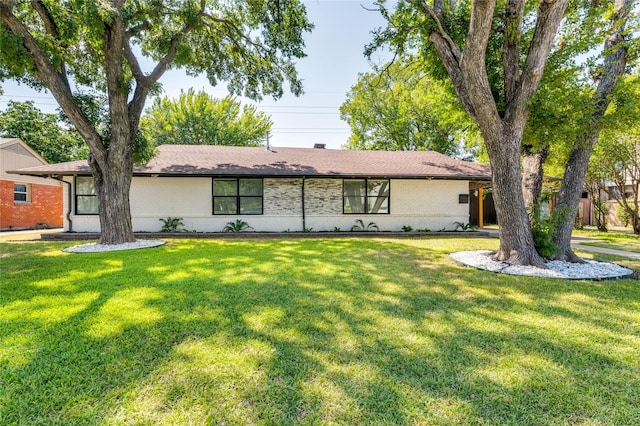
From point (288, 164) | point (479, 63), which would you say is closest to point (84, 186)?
point (288, 164)

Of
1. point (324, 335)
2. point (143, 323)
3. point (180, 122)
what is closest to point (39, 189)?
point (180, 122)

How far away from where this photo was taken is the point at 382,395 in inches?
78.0

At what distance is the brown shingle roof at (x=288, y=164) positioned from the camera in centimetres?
1093

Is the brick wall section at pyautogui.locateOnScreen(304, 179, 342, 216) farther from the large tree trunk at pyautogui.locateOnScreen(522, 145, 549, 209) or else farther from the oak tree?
the large tree trunk at pyautogui.locateOnScreen(522, 145, 549, 209)

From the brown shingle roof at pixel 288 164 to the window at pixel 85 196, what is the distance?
610mm

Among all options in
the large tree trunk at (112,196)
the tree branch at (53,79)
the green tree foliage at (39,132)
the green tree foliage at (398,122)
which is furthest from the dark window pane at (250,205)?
the green tree foliage at (39,132)

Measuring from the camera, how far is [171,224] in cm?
1133

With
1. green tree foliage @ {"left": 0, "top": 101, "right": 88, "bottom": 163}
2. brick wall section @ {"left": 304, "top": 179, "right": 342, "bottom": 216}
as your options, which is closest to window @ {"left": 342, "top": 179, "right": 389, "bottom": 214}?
brick wall section @ {"left": 304, "top": 179, "right": 342, "bottom": 216}

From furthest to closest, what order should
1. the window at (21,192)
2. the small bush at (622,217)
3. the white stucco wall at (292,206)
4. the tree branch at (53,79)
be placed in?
the small bush at (622,217) → the window at (21,192) → the white stucco wall at (292,206) → the tree branch at (53,79)

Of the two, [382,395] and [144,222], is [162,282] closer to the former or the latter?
[382,395]

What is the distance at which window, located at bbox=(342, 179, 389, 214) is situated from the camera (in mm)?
12273

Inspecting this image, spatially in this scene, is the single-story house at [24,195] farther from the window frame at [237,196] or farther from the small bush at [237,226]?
the small bush at [237,226]

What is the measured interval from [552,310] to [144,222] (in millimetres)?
12483

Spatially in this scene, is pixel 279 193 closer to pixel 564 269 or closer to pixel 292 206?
pixel 292 206
